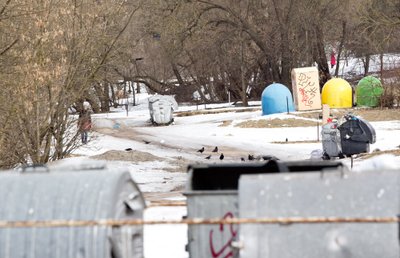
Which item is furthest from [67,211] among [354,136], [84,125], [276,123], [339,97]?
[339,97]

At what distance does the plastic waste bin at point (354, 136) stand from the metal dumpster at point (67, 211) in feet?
45.0

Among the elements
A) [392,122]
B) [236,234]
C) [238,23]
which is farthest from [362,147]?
[238,23]

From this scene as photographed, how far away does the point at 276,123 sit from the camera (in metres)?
32.3

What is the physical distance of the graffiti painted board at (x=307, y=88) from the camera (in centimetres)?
3759

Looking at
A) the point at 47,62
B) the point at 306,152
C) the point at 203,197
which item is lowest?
the point at 306,152

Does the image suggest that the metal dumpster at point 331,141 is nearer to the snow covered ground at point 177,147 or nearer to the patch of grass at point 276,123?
the snow covered ground at point 177,147

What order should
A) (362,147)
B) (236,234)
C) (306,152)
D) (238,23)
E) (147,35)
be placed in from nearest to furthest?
(236,234) < (362,147) < (306,152) < (238,23) < (147,35)

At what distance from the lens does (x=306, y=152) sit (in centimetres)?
2178

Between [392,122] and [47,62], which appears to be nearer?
[47,62]

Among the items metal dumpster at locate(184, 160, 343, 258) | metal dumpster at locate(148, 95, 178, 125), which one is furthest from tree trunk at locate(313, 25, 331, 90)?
metal dumpster at locate(184, 160, 343, 258)

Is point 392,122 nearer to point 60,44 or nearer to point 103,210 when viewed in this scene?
point 60,44

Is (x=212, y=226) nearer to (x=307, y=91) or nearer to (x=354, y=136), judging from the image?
(x=354, y=136)

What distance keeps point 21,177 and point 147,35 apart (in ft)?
165

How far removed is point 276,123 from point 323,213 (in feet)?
90.5
